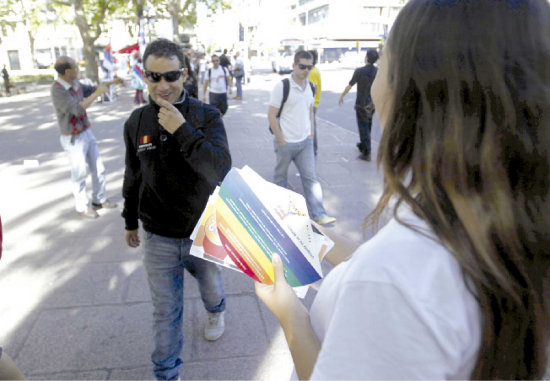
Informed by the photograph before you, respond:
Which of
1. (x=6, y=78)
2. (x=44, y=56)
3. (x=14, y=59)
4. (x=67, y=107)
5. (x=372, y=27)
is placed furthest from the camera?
(x=372, y=27)

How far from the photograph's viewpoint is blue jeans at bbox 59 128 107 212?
4910 mm

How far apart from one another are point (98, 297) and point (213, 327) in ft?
3.63

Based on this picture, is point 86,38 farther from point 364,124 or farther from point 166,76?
point 166,76

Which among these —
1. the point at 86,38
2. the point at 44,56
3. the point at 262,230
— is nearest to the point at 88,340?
the point at 262,230

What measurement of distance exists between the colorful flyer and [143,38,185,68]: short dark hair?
137 cm

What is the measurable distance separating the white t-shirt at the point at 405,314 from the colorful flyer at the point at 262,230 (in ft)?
1.53

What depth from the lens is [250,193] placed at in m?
1.22

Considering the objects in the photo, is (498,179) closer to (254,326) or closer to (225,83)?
(254,326)

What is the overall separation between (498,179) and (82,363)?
2.74 m

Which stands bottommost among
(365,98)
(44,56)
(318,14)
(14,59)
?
(365,98)

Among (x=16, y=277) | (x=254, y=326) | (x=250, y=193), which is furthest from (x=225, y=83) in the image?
(x=250, y=193)

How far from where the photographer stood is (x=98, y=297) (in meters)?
3.38

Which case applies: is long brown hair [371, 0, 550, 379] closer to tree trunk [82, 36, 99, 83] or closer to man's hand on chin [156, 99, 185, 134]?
man's hand on chin [156, 99, 185, 134]

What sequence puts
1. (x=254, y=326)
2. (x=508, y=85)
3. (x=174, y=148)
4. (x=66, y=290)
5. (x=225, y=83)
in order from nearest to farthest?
(x=508, y=85) < (x=174, y=148) < (x=254, y=326) < (x=66, y=290) < (x=225, y=83)
